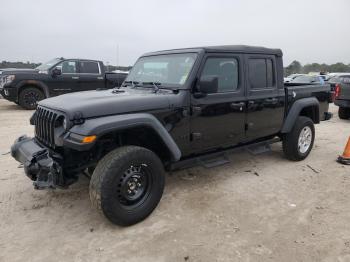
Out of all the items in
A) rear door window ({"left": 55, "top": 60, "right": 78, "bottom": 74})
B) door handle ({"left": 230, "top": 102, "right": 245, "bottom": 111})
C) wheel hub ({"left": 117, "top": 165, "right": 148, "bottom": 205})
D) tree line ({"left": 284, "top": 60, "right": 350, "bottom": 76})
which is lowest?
wheel hub ({"left": 117, "top": 165, "right": 148, "bottom": 205})

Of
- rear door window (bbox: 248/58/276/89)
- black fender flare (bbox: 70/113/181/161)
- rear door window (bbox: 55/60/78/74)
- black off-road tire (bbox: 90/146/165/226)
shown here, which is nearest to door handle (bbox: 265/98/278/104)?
rear door window (bbox: 248/58/276/89)

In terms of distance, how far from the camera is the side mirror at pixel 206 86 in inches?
151

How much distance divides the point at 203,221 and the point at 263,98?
223 centimetres

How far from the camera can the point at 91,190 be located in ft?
10.4

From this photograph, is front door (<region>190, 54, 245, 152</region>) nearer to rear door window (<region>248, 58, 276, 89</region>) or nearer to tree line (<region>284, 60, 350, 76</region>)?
rear door window (<region>248, 58, 276, 89</region>)

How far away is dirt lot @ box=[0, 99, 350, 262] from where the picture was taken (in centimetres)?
296

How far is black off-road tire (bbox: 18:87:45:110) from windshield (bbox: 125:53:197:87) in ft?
24.4

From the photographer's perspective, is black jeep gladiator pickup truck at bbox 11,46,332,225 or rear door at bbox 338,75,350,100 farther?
rear door at bbox 338,75,350,100

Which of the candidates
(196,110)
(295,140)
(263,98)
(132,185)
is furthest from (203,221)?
(295,140)

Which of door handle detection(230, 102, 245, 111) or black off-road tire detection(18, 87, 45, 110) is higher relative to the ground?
black off-road tire detection(18, 87, 45, 110)

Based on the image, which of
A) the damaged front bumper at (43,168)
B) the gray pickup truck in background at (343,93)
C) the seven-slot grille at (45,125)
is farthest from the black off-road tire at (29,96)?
the gray pickup truck in background at (343,93)

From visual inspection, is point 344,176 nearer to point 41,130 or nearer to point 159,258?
point 159,258

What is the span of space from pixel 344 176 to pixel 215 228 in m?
2.68

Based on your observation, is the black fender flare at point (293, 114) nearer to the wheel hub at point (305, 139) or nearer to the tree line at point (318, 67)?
the wheel hub at point (305, 139)
